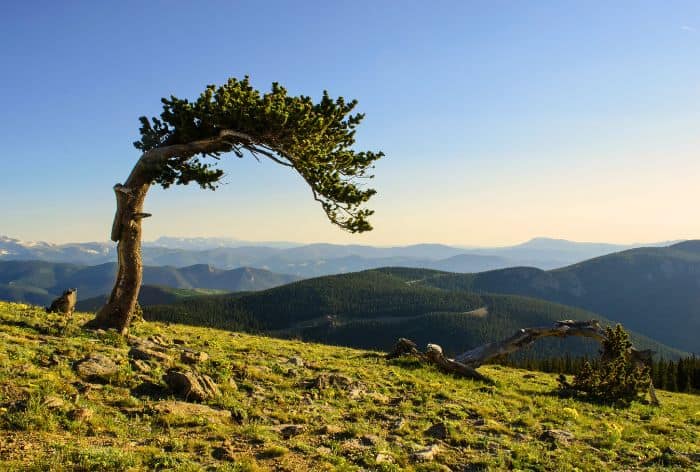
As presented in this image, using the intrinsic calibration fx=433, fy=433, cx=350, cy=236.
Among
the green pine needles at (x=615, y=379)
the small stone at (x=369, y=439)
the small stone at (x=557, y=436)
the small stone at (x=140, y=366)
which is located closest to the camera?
the small stone at (x=369, y=439)

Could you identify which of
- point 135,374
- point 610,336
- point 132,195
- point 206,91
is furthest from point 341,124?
point 610,336

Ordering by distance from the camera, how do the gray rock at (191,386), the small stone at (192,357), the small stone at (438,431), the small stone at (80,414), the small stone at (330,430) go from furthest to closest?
the small stone at (192,357) < the small stone at (438,431) < the gray rock at (191,386) < the small stone at (330,430) < the small stone at (80,414)

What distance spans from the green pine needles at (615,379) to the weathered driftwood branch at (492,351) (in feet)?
3.50

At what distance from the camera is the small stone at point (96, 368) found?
45.9 feet

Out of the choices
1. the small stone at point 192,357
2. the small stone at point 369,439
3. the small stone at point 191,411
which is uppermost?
the small stone at point 192,357

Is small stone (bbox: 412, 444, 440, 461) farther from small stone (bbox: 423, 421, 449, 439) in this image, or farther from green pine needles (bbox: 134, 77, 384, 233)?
green pine needles (bbox: 134, 77, 384, 233)

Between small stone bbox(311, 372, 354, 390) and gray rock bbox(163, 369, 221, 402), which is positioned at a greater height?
gray rock bbox(163, 369, 221, 402)

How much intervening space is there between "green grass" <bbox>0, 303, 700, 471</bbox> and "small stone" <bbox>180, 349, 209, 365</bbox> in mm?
640

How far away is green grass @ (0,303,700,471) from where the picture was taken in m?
10.1

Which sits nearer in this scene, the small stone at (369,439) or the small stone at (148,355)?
the small stone at (369,439)

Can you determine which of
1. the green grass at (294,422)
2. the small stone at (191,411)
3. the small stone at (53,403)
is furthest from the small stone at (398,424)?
the small stone at (53,403)

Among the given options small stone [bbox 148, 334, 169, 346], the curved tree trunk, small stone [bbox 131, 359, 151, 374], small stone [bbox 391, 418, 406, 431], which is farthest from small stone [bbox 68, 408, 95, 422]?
the curved tree trunk

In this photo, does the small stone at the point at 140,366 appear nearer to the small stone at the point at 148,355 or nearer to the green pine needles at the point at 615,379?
the small stone at the point at 148,355

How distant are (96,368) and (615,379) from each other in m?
24.3
